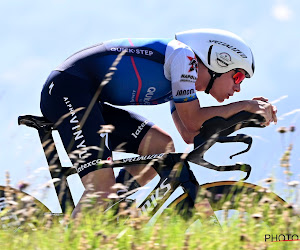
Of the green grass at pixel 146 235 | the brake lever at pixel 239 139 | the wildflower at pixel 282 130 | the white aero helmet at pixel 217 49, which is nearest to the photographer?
the green grass at pixel 146 235

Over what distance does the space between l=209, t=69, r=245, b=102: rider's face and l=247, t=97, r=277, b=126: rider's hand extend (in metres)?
0.45

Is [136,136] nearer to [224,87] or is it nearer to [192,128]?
[192,128]

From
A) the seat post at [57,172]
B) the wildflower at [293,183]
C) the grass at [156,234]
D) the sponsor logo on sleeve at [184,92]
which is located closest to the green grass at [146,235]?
the grass at [156,234]

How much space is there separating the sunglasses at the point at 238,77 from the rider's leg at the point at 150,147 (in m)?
0.83

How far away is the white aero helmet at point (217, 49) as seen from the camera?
5219 millimetres

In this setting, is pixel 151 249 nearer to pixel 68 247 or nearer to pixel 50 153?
pixel 68 247

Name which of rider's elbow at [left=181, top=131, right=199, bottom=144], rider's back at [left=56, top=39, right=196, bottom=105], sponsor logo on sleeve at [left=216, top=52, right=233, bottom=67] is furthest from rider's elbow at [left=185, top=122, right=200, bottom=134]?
sponsor logo on sleeve at [left=216, top=52, right=233, bottom=67]

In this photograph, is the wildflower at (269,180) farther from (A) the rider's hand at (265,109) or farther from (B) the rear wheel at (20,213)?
(A) the rider's hand at (265,109)

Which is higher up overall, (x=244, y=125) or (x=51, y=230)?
(x=244, y=125)

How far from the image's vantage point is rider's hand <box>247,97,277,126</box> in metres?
4.92

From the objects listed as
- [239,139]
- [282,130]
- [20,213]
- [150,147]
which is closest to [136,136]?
[150,147]

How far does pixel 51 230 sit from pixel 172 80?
1.98 meters

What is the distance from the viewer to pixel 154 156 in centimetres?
500

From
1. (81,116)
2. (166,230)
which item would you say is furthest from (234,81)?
(166,230)
